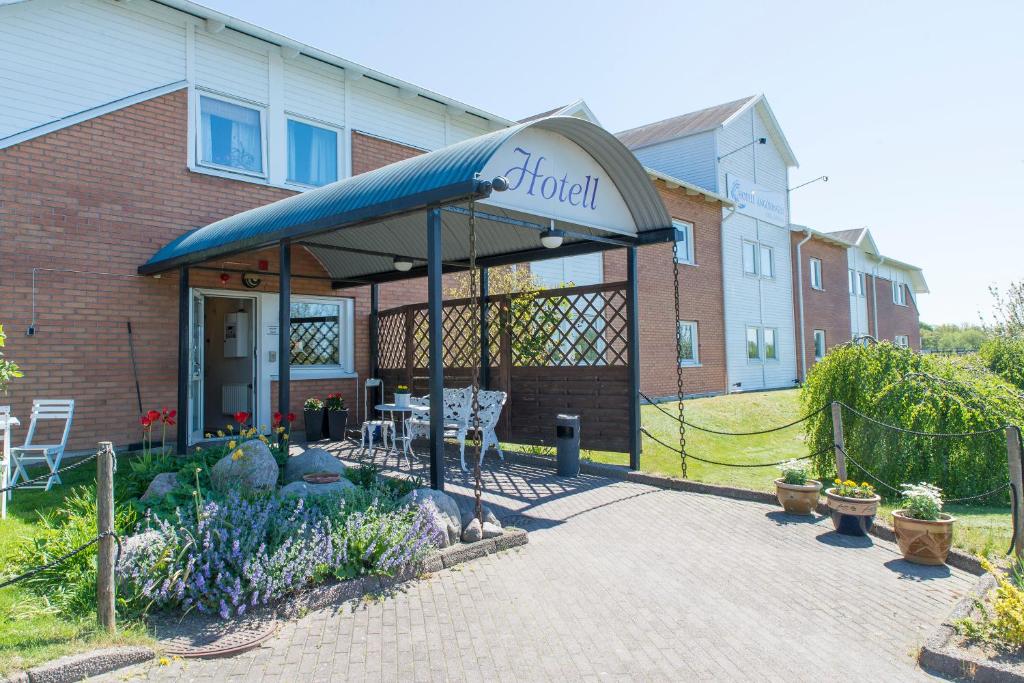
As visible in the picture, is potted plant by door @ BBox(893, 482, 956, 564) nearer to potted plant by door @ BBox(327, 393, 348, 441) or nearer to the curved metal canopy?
the curved metal canopy

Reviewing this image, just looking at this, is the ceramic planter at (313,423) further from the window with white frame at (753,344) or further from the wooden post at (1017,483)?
the window with white frame at (753,344)

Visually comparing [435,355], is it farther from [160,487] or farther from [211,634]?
[211,634]

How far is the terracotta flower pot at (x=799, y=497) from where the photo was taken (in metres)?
6.30

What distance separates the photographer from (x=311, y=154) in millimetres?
11398

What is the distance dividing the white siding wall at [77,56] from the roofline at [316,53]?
0.31 metres

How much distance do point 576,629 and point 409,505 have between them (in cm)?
177

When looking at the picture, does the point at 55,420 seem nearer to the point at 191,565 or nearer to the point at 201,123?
the point at 201,123

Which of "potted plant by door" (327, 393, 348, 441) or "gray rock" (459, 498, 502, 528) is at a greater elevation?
"potted plant by door" (327, 393, 348, 441)

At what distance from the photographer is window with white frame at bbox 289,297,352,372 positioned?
450 inches

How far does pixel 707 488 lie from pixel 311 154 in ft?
27.0

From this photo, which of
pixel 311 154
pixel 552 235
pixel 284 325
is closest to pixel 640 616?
pixel 552 235

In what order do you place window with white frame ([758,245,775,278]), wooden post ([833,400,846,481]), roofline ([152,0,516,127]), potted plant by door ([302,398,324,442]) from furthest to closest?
window with white frame ([758,245,775,278]) → potted plant by door ([302,398,324,442]) → roofline ([152,0,516,127]) → wooden post ([833,400,846,481])

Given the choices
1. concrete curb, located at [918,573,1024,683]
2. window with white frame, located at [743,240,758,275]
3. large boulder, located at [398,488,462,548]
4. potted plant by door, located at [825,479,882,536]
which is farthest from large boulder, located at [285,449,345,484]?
window with white frame, located at [743,240,758,275]

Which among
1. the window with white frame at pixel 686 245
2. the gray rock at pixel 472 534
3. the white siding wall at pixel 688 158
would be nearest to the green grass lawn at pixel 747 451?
the gray rock at pixel 472 534
